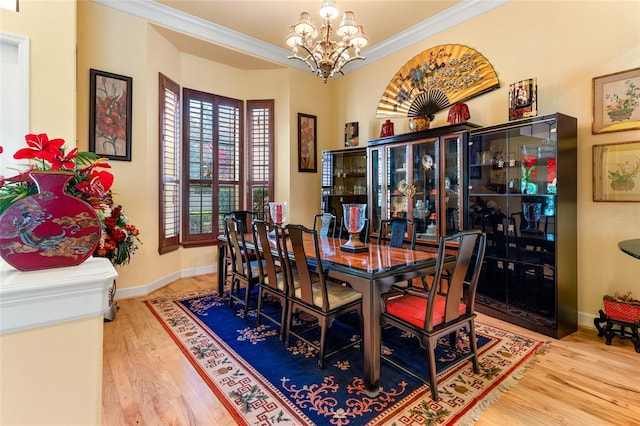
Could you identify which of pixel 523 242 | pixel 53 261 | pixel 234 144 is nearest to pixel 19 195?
pixel 53 261

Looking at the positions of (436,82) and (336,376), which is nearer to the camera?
(336,376)

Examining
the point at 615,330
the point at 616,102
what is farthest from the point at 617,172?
the point at 615,330

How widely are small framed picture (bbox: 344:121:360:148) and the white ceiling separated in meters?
1.07

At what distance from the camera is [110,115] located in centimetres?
359

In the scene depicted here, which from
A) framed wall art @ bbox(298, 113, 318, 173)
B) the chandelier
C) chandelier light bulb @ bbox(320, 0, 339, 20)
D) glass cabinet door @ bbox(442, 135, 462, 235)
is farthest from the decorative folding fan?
chandelier light bulb @ bbox(320, 0, 339, 20)

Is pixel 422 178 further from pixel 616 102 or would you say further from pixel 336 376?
pixel 336 376

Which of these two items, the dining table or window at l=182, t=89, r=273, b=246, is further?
window at l=182, t=89, r=273, b=246

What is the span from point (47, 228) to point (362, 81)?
502cm

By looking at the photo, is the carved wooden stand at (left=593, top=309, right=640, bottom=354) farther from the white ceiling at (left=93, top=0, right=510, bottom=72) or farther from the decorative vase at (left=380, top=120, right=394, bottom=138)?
the white ceiling at (left=93, top=0, right=510, bottom=72)

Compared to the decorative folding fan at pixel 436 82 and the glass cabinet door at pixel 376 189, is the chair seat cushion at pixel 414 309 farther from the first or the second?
the decorative folding fan at pixel 436 82

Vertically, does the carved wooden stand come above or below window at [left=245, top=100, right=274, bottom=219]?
below

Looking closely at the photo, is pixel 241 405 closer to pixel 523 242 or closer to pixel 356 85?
pixel 523 242

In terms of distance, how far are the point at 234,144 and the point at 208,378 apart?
381cm

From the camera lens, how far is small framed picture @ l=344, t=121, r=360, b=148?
5.05m
